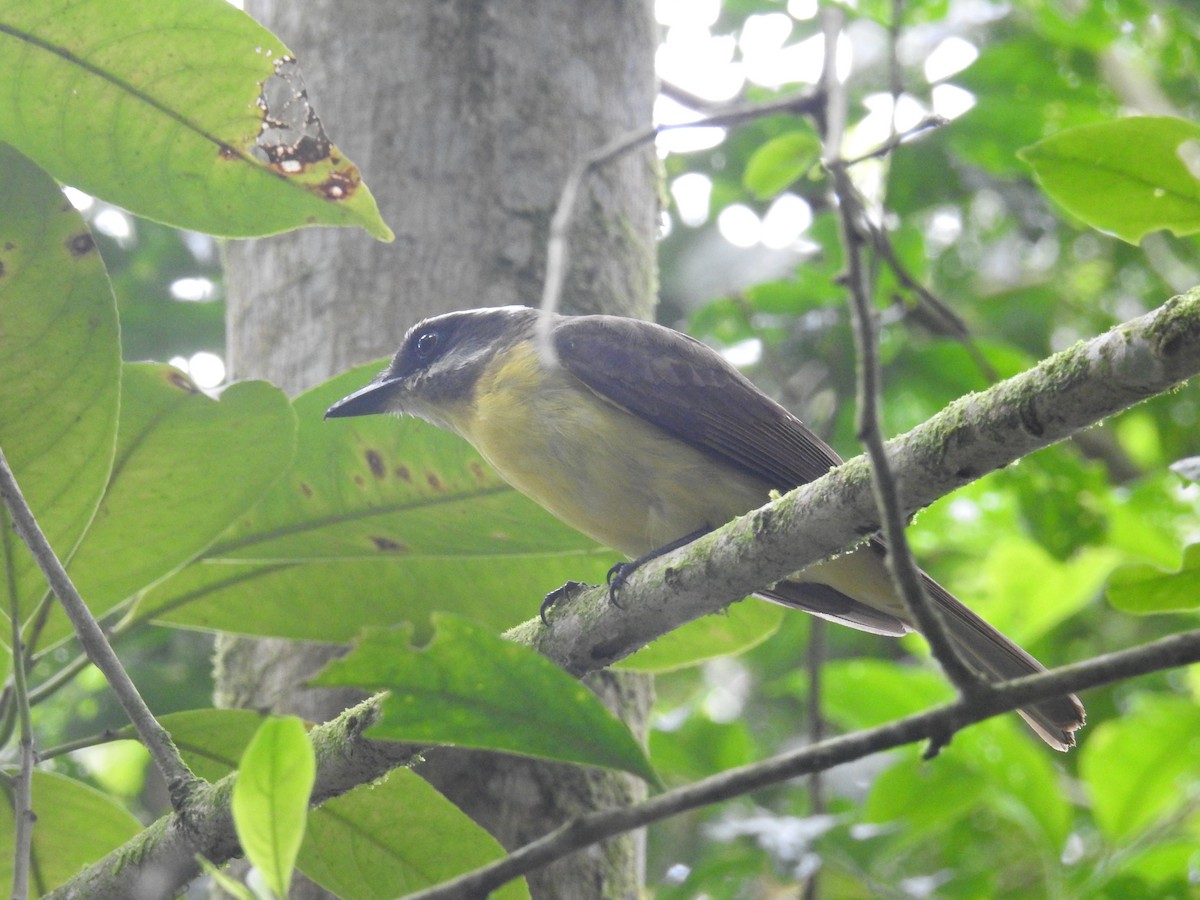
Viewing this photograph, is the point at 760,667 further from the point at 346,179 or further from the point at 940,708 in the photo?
the point at 940,708

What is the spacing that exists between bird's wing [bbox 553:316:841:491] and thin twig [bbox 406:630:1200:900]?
74.9 inches

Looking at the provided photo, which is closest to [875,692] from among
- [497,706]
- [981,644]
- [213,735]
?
[981,644]

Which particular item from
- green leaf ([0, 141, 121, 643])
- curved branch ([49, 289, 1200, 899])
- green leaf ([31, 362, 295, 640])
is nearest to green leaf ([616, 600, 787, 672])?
curved branch ([49, 289, 1200, 899])

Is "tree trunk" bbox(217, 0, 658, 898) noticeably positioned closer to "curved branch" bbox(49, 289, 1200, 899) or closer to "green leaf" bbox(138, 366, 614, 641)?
"green leaf" bbox(138, 366, 614, 641)

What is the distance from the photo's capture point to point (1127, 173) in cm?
194

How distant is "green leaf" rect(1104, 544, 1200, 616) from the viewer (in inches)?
74.7

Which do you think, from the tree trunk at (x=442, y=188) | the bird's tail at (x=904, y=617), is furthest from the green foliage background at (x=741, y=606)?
the tree trunk at (x=442, y=188)

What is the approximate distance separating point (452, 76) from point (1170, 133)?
2072 millimetres

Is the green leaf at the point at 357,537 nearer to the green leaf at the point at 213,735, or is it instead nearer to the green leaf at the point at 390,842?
the green leaf at the point at 213,735

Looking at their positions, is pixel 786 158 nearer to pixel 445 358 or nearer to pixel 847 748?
pixel 445 358

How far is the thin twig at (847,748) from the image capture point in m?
1.09

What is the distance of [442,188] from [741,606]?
1.40m

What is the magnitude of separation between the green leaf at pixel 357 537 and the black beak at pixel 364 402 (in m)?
0.08

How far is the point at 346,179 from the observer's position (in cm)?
221
